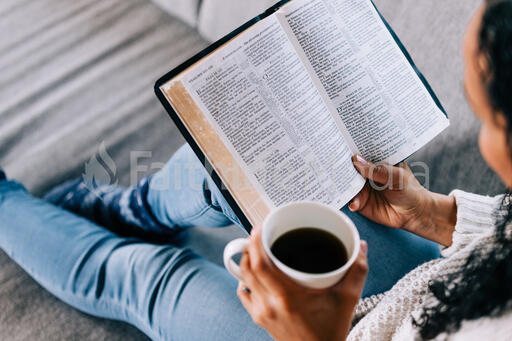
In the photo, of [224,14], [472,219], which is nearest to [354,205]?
[472,219]

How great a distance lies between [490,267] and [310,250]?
0.22 meters

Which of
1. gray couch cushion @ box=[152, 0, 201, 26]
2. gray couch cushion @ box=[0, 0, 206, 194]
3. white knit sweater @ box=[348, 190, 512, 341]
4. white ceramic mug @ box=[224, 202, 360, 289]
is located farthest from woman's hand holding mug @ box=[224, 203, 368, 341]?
gray couch cushion @ box=[152, 0, 201, 26]

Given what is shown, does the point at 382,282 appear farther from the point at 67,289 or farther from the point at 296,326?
the point at 67,289

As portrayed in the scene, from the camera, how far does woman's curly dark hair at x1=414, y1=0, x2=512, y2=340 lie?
0.35 meters

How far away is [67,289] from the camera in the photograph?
2.28ft

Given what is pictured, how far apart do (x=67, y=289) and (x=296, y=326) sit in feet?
1.52

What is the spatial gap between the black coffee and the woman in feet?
0.08

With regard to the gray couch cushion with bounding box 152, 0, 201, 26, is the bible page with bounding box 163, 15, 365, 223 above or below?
below

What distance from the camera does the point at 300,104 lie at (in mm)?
570

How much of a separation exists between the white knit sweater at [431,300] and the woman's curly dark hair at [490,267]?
0.04 ft

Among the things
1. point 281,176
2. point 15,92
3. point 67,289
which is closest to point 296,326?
point 281,176

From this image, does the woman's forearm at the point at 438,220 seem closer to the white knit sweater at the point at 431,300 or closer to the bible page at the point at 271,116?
the white knit sweater at the point at 431,300

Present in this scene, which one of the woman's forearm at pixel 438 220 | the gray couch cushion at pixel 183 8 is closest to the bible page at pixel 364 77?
the woman's forearm at pixel 438 220

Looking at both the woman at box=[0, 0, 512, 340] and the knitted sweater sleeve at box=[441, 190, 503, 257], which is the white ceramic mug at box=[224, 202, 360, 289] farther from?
the knitted sweater sleeve at box=[441, 190, 503, 257]
